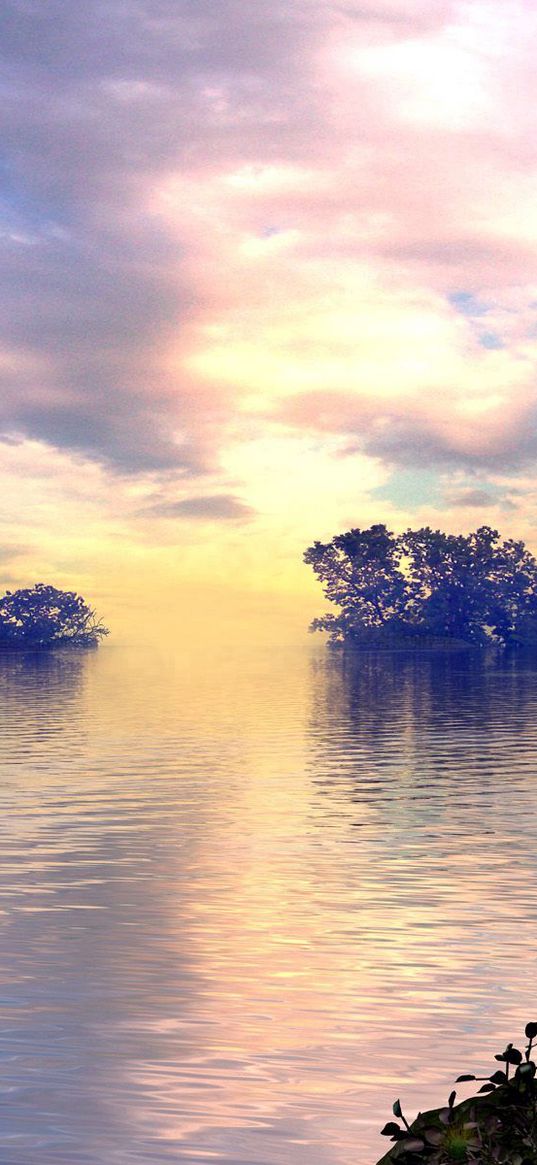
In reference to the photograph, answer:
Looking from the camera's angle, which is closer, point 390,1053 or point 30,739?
point 390,1053

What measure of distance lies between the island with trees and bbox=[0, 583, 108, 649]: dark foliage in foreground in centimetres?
3890

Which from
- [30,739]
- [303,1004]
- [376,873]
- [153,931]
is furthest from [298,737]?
[303,1004]

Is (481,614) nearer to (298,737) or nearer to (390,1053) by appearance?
(298,737)

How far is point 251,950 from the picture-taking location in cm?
1230

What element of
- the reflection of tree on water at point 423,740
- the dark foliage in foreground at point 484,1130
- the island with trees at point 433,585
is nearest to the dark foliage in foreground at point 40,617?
the island with trees at point 433,585

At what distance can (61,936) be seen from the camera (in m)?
13.0

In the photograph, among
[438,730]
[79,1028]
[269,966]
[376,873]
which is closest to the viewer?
[79,1028]

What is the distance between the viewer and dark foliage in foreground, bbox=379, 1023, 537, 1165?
2.93m

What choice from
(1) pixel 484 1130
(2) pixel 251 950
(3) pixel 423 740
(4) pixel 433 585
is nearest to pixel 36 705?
(3) pixel 423 740

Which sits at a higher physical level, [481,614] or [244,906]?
[481,614]

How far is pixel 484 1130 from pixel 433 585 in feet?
494

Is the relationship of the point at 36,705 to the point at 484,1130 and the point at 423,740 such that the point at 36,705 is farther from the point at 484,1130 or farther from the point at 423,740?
the point at 484,1130

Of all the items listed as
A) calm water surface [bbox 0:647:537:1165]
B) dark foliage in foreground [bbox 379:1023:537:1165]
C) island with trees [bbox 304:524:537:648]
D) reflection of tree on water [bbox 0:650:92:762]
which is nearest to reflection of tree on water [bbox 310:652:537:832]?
calm water surface [bbox 0:647:537:1165]

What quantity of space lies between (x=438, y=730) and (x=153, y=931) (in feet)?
100.0
